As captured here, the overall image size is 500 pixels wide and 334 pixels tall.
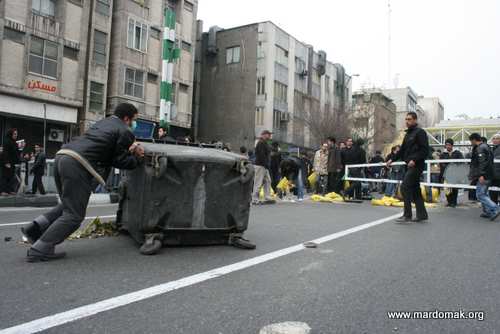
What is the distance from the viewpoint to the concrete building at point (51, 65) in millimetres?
23281

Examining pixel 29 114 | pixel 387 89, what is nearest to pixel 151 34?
pixel 29 114

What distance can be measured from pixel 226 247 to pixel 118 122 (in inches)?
76.1

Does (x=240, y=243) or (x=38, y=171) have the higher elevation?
(x=38, y=171)

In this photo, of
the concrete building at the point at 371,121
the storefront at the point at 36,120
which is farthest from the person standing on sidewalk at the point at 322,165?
the concrete building at the point at 371,121

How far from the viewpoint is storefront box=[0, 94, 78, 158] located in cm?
2331

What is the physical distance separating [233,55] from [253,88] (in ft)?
13.6

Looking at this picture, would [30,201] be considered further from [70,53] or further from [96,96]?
[96,96]

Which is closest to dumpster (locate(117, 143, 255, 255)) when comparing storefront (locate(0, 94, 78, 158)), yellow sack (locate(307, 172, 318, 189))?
yellow sack (locate(307, 172, 318, 189))

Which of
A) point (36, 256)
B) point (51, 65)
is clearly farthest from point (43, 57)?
point (36, 256)

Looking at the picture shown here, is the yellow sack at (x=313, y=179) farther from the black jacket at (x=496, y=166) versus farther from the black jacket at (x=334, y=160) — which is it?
the black jacket at (x=496, y=166)

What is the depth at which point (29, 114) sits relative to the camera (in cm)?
2394

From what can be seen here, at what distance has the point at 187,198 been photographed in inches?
198

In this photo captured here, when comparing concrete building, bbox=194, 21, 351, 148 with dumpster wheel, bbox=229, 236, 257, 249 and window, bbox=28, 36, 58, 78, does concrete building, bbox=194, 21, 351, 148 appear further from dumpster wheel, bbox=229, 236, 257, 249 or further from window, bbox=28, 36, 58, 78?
dumpster wheel, bbox=229, 236, 257, 249

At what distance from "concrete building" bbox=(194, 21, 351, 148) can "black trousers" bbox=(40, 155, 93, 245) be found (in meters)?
36.3
